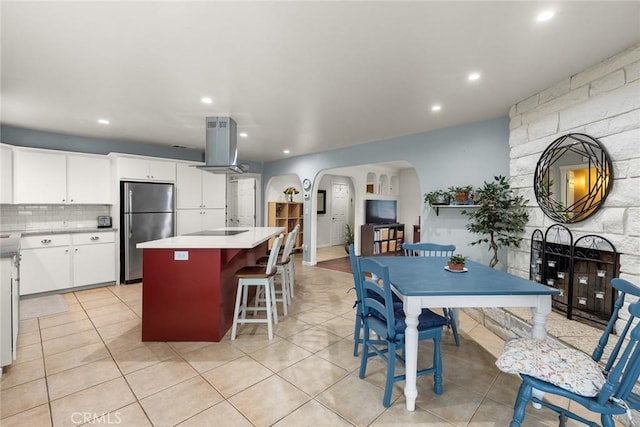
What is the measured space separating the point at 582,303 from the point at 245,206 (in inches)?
258

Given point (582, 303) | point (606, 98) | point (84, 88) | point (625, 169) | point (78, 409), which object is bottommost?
point (78, 409)

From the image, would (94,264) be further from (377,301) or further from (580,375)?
(580,375)

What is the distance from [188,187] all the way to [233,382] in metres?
4.09

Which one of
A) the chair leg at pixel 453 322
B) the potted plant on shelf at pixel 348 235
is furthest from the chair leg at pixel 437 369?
the potted plant on shelf at pixel 348 235

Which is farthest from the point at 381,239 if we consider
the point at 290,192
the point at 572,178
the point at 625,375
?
the point at 625,375

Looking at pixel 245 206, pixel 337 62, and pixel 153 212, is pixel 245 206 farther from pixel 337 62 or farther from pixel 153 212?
pixel 337 62

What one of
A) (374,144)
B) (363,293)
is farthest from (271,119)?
(363,293)

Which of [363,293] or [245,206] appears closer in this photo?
[363,293]

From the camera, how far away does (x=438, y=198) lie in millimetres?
4086

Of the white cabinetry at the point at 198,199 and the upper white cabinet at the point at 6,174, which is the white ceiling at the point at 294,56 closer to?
the upper white cabinet at the point at 6,174

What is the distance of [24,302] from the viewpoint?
3.80 meters

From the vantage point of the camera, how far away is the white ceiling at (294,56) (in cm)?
169

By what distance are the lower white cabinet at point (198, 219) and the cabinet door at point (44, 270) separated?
5.29ft

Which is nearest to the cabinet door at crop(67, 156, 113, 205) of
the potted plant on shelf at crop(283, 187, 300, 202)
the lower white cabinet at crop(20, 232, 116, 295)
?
the lower white cabinet at crop(20, 232, 116, 295)
